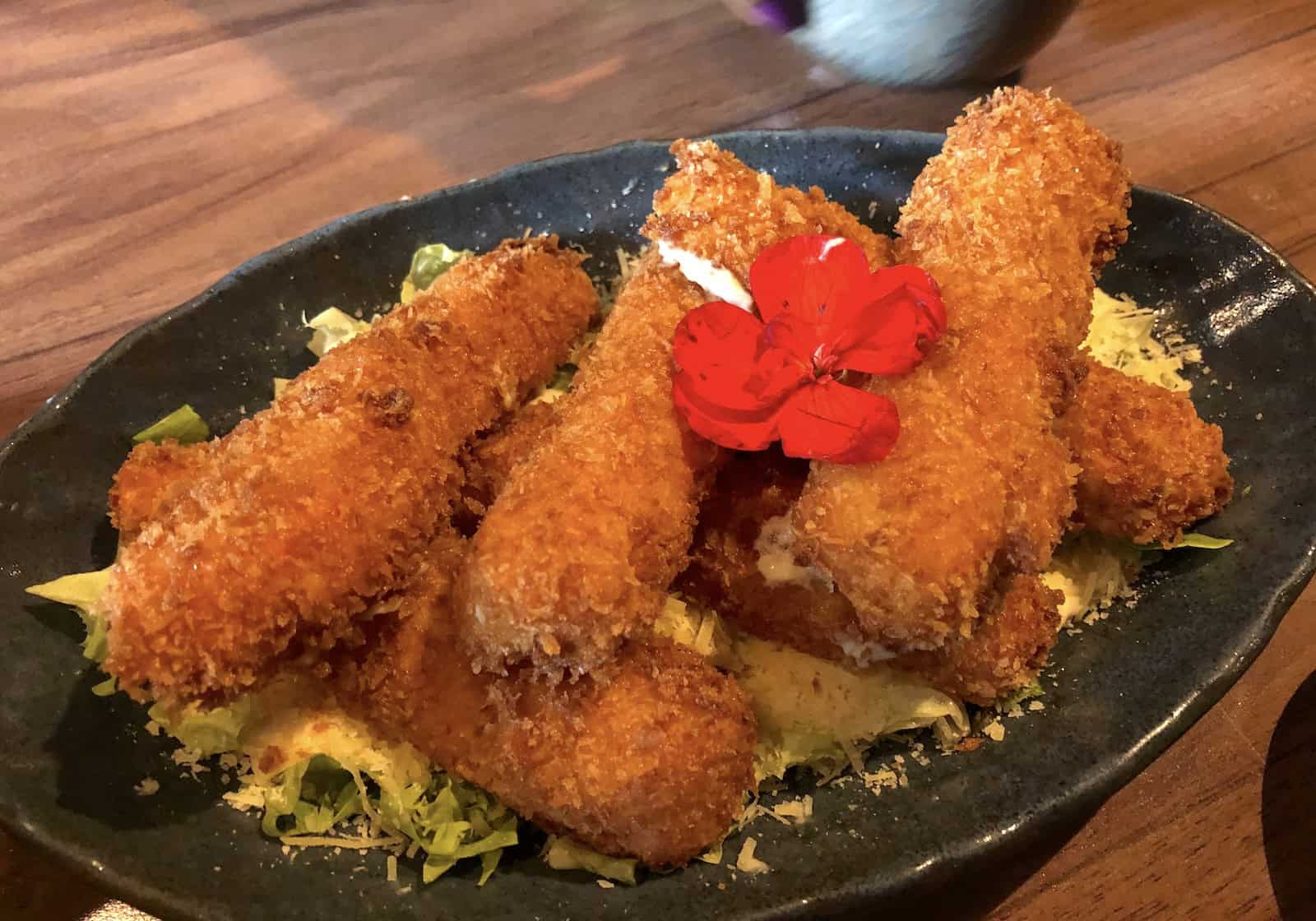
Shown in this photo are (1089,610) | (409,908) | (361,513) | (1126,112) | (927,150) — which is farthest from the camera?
(1126,112)

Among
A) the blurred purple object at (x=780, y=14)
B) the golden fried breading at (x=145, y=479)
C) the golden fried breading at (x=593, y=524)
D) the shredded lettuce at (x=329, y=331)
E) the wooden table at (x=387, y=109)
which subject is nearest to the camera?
the golden fried breading at (x=593, y=524)

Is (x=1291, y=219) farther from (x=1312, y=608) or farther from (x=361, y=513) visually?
(x=361, y=513)

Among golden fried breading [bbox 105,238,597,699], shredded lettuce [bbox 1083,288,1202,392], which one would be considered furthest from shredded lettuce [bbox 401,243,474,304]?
shredded lettuce [bbox 1083,288,1202,392]

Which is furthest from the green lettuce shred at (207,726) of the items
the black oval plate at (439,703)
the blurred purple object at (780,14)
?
the blurred purple object at (780,14)

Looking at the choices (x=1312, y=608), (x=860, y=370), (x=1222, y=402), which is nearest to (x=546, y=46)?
(x=860, y=370)

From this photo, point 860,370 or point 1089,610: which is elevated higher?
point 860,370

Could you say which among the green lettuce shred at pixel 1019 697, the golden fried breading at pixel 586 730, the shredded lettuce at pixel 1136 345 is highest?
the shredded lettuce at pixel 1136 345

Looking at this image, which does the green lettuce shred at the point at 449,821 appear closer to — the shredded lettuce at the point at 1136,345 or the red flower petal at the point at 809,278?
the red flower petal at the point at 809,278

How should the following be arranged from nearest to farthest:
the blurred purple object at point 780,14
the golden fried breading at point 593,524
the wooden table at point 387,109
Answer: the golden fried breading at point 593,524 < the wooden table at point 387,109 < the blurred purple object at point 780,14
